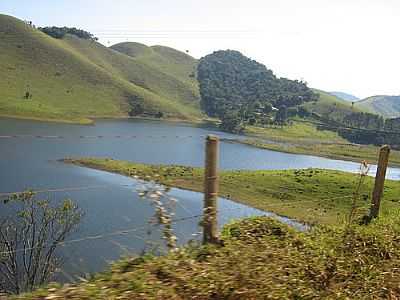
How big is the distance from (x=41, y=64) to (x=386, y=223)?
542 feet

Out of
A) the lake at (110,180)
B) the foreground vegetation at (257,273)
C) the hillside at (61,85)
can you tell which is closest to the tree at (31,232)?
the lake at (110,180)

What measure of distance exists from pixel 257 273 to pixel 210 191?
1161 mm

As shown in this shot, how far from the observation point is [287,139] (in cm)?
13650

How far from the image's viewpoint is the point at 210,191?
5.11 metres

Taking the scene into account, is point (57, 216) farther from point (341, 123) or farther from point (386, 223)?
point (341, 123)

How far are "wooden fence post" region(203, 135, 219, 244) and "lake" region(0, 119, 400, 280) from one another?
0.24 meters

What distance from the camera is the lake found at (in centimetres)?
1171

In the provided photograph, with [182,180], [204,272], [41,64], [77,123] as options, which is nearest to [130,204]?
[182,180]

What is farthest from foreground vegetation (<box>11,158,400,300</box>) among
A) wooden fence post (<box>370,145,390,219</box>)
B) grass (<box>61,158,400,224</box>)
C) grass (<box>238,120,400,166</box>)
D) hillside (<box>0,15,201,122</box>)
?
hillside (<box>0,15,201,122</box>)

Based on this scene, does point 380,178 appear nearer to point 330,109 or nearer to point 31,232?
point 31,232

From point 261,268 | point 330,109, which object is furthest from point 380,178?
point 330,109

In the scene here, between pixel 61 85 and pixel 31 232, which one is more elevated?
pixel 61 85

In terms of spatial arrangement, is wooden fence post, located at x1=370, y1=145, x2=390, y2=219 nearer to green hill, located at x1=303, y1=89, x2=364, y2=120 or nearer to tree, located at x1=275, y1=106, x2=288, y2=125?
tree, located at x1=275, y1=106, x2=288, y2=125

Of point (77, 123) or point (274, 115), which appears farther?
point (274, 115)
